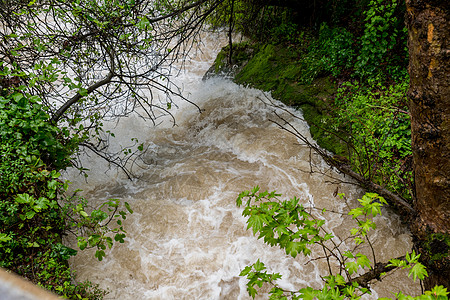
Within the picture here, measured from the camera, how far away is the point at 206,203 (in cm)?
496

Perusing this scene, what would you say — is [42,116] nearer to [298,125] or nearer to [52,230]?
[52,230]

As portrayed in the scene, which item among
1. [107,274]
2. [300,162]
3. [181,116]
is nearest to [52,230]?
[107,274]

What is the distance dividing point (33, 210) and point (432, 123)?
332 centimetres

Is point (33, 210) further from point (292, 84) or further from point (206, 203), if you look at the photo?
point (292, 84)

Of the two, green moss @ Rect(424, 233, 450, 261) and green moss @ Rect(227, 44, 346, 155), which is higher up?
green moss @ Rect(227, 44, 346, 155)

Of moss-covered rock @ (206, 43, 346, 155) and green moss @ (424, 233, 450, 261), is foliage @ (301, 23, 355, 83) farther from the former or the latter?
green moss @ (424, 233, 450, 261)

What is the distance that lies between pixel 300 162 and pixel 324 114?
1317 mm

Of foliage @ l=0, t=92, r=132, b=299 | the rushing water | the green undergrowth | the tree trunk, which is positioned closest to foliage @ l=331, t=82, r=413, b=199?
the green undergrowth

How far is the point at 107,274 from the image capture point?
157 inches

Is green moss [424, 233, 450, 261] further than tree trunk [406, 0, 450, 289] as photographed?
Yes

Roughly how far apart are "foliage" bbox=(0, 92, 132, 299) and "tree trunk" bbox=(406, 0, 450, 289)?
2.44 metres

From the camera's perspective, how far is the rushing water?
3.96 m

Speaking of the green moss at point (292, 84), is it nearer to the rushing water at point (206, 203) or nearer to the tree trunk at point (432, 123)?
the rushing water at point (206, 203)

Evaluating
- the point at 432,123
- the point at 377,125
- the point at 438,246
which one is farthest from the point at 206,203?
Answer: the point at 432,123
